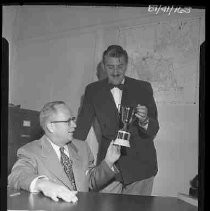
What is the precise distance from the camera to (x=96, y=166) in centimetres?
204

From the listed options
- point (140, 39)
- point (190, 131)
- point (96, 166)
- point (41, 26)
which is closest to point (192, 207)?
point (190, 131)

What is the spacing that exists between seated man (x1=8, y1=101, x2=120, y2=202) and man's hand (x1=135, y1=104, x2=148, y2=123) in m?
0.17

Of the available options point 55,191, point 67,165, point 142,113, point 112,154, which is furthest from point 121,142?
point 55,191

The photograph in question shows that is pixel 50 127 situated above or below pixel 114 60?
below

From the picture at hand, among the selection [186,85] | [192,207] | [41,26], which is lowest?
[192,207]

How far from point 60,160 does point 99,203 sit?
0.89 feet

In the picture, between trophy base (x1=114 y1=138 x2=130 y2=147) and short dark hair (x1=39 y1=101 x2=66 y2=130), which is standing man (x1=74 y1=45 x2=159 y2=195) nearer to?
trophy base (x1=114 y1=138 x2=130 y2=147)

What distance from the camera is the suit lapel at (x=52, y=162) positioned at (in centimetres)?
201

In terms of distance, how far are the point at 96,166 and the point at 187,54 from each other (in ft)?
2.27

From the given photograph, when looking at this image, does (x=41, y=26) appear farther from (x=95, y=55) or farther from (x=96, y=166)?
(x=96, y=166)

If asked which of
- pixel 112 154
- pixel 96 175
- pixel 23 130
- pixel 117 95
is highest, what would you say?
pixel 117 95

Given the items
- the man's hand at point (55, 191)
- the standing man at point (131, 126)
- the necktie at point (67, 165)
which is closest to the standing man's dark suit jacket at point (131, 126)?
the standing man at point (131, 126)

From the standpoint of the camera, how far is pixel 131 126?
2.05m

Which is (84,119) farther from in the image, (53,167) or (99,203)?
(99,203)
